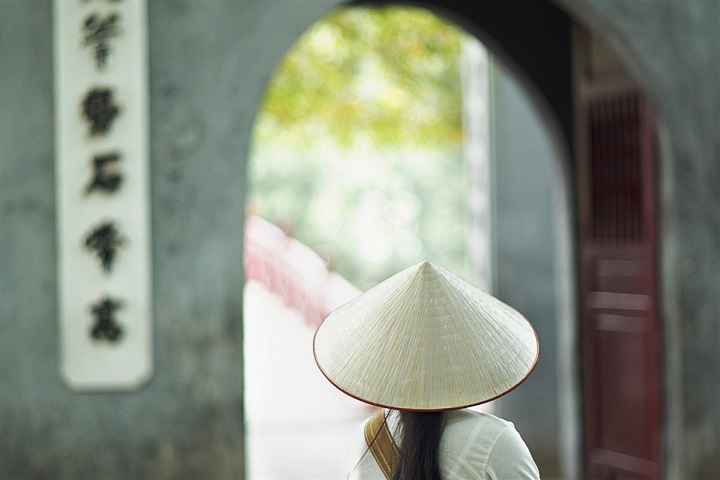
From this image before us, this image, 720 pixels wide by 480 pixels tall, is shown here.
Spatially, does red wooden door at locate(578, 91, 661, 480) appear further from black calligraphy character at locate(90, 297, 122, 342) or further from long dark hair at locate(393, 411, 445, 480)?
long dark hair at locate(393, 411, 445, 480)

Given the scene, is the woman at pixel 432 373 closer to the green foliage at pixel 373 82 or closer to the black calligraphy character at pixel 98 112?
the black calligraphy character at pixel 98 112

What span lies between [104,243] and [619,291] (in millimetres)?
2357

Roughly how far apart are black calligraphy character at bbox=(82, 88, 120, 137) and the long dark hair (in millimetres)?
2077

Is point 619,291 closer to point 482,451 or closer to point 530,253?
point 530,253

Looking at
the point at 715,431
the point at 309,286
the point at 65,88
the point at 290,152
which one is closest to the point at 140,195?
the point at 65,88

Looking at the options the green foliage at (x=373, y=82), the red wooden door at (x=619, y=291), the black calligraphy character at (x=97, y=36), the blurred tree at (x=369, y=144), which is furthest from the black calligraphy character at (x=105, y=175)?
the green foliage at (x=373, y=82)

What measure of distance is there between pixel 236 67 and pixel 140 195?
55cm

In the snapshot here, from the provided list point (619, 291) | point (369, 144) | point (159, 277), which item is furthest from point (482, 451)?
point (369, 144)

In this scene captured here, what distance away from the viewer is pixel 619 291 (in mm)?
4707

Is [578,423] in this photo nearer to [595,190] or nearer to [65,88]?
[595,190]

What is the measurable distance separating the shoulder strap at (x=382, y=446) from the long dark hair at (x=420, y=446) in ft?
0.05

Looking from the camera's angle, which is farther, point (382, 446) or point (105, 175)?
point (105, 175)

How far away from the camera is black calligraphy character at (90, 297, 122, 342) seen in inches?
138

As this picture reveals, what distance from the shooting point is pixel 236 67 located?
11.9 ft
